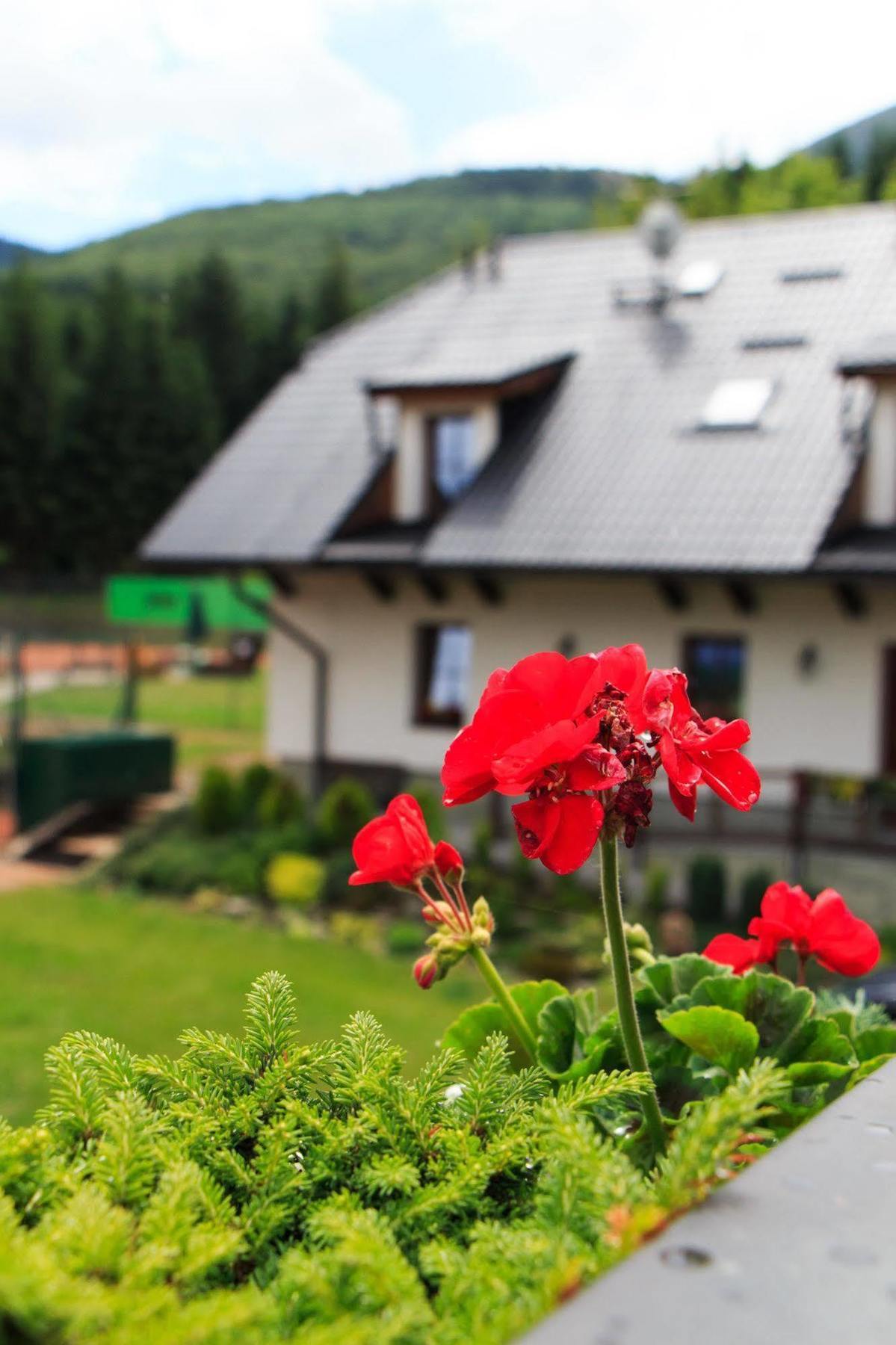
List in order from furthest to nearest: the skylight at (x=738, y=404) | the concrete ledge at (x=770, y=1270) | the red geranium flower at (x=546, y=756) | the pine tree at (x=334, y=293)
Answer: the pine tree at (x=334, y=293) < the skylight at (x=738, y=404) < the red geranium flower at (x=546, y=756) < the concrete ledge at (x=770, y=1270)

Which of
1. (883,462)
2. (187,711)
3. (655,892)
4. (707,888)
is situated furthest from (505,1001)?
(187,711)

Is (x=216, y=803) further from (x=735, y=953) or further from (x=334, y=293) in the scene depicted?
(x=334, y=293)

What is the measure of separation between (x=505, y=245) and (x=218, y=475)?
5170 mm

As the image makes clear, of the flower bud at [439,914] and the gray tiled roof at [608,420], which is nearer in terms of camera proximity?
the flower bud at [439,914]

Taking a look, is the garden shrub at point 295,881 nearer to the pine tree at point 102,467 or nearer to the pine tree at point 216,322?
the pine tree at point 102,467

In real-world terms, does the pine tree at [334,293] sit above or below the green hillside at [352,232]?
below

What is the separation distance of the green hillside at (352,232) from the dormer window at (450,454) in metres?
42.5

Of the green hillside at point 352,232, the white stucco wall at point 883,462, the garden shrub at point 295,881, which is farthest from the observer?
the green hillside at point 352,232

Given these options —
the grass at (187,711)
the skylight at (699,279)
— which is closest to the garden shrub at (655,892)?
the skylight at (699,279)

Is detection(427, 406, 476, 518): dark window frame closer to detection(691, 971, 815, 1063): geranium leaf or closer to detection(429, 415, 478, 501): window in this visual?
detection(429, 415, 478, 501): window

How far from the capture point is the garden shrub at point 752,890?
12.4 meters

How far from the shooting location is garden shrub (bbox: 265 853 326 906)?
14.0m

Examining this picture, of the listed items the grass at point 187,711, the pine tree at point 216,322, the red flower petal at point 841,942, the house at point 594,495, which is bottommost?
the grass at point 187,711

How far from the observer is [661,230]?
15891 mm
